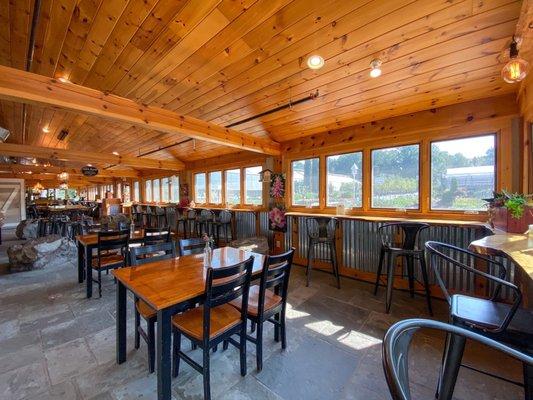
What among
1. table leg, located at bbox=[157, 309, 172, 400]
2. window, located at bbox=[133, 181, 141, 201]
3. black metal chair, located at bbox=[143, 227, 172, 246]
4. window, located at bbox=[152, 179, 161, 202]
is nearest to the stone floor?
table leg, located at bbox=[157, 309, 172, 400]

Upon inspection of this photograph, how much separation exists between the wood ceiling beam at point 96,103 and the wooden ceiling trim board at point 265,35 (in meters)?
0.59

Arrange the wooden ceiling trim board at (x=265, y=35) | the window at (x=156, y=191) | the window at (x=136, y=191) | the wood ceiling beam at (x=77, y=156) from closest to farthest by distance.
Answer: the wooden ceiling trim board at (x=265, y=35) < the wood ceiling beam at (x=77, y=156) < the window at (x=156, y=191) < the window at (x=136, y=191)

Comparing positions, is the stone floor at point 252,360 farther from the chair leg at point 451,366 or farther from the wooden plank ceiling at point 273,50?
the wooden plank ceiling at point 273,50

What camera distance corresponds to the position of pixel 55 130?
20.0ft

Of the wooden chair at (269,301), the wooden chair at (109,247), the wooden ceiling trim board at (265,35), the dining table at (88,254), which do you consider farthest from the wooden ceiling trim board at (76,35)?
the wooden chair at (269,301)

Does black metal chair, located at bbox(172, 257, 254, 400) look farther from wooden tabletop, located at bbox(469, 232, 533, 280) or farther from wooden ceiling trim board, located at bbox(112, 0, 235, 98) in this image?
wooden ceiling trim board, located at bbox(112, 0, 235, 98)

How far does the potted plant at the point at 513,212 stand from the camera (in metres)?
2.00

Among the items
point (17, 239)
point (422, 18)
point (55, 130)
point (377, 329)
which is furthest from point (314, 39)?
point (17, 239)

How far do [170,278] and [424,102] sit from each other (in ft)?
11.6

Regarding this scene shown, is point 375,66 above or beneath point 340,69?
beneath

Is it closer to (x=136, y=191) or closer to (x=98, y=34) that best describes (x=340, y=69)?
(x=98, y=34)

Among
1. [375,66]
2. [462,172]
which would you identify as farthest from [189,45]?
[462,172]

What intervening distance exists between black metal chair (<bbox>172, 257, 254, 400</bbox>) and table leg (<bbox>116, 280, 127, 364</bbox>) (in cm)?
49

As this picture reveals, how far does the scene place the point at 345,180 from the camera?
13.8 feet
